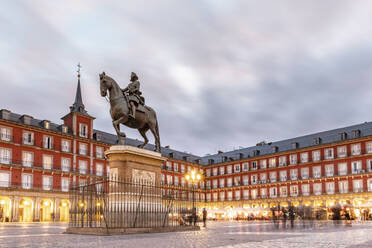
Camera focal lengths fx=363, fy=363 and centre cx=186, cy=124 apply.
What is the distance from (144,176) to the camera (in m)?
13.3

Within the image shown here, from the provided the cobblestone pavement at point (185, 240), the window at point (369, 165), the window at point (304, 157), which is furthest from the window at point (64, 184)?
the window at point (369, 165)

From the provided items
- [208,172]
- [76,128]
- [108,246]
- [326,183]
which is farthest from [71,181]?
[108,246]

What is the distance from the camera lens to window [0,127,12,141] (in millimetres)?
39688

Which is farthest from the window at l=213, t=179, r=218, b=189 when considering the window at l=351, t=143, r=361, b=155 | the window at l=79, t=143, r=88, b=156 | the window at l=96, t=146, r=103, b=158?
the window at l=79, t=143, r=88, b=156

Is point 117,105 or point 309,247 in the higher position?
point 117,105

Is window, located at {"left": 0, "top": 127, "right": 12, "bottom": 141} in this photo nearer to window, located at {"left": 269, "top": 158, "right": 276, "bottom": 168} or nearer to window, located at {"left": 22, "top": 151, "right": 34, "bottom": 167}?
window, located at {"left": 22, "top": 151, "right": 34, "bottom": 167}

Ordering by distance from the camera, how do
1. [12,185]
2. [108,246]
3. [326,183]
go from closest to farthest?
[108,246]
[12,185]
[326,183]

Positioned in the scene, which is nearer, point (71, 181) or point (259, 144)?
point (71, 181)

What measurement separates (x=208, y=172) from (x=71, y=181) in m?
29.2

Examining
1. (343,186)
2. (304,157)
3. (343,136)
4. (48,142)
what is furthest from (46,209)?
(343,136)

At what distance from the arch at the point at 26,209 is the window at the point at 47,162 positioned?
4.34 meters

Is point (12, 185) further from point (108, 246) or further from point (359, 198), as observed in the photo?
point (359, 198)

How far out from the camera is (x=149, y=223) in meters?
13.0

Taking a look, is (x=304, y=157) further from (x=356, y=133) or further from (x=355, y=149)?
(x=356, y=133)
